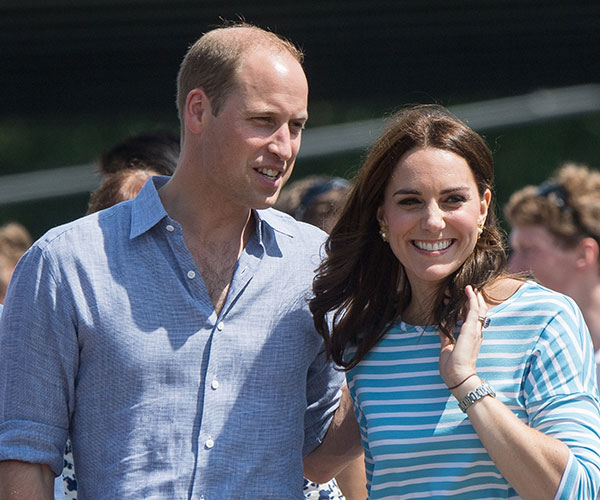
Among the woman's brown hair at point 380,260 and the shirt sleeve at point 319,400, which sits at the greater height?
the woman's brown hair at point 380,260

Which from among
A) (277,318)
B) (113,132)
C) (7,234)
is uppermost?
(113,132)

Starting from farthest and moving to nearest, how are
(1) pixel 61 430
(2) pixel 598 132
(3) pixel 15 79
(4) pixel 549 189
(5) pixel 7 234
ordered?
(2) pixel 598 132 → (3) pixel 15 79 → (5) pixel 7 234 → (4) pixel 549 189 → (1) pixel 61 430

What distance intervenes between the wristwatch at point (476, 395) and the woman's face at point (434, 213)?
1.13 ft

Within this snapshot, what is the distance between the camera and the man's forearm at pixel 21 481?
2.42 metres

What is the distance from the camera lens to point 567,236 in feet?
14.6

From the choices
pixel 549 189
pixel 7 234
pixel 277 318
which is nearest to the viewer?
pixel 277 318

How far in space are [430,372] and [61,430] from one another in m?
0.90

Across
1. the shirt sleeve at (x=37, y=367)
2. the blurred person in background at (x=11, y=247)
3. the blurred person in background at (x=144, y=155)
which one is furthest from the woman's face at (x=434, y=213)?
the blurred person in background at (x=11, y=247)

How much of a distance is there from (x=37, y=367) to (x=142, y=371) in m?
0.24

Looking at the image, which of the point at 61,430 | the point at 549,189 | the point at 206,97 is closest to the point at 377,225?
the point at 206,97

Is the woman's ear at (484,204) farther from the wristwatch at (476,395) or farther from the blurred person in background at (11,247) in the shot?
the blurred person in background at (11,247)

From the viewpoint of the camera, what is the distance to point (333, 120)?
1867 cm

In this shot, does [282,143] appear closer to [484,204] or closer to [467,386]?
→ [484,204]

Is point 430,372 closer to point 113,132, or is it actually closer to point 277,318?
point 277,318
